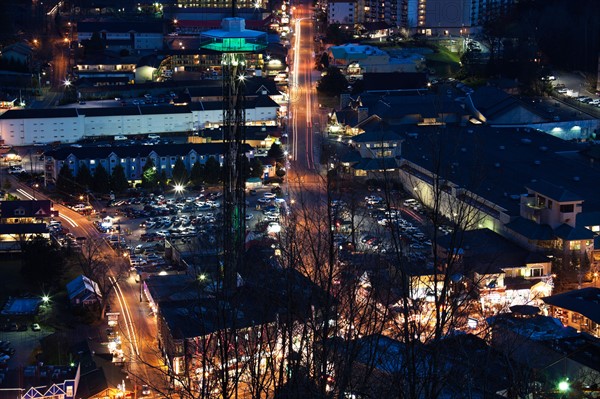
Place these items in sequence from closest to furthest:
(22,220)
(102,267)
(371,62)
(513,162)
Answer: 1. (102,267)
2. (22,220)
3. (513,162)
4. (371,62)

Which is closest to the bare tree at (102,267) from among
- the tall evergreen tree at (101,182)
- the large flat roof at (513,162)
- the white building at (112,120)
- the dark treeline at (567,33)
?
the tall evergreen tree at (101,182)

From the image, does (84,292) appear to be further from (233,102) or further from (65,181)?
(65,181)

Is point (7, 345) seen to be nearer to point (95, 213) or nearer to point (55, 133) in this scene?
point (95, 213)

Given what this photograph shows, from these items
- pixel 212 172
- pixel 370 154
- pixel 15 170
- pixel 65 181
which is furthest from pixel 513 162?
pixel 15 170

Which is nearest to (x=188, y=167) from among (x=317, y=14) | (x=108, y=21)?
(x=108, y=21)

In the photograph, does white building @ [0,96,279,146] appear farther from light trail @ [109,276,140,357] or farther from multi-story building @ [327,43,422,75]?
light trail @ [109,276,140,357]
